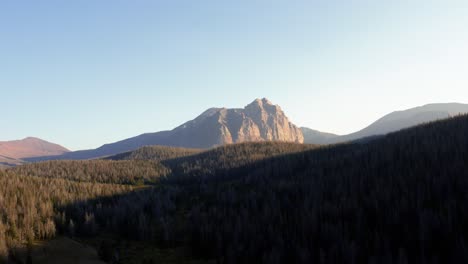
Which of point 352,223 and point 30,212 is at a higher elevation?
point 30,212

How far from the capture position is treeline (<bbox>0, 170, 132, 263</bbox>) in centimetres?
1199

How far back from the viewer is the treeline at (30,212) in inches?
472

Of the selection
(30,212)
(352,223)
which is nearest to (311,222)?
(352,223)

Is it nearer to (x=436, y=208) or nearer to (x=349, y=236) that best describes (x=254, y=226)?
(x=349, y=236)

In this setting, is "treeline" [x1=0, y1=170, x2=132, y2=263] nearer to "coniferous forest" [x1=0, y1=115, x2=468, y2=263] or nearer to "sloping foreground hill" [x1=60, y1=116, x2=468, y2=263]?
"coniferous forest" [x1=0, y1=115, x2=468, y2=263]

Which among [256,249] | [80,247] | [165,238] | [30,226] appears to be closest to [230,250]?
[256,249]

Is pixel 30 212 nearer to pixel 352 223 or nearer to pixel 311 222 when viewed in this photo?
pixel 311 222

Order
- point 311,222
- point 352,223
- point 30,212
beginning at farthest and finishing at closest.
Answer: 1. point 30,212
2. point 311,222
3. point 352,223

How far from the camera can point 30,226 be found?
13.5 m

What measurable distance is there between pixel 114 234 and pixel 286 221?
9.98 metres

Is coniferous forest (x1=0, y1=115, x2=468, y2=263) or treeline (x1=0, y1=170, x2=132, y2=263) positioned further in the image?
treeline (x1=0, y1=170, x2=132, y2=263)

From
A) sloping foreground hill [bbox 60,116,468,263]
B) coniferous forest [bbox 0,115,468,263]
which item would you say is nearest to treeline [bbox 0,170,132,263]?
coniferous forest [bbox 0,115,468,263]

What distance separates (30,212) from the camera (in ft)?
49.3

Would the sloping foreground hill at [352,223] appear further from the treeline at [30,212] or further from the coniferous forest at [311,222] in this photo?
the treeline at [30,212]
